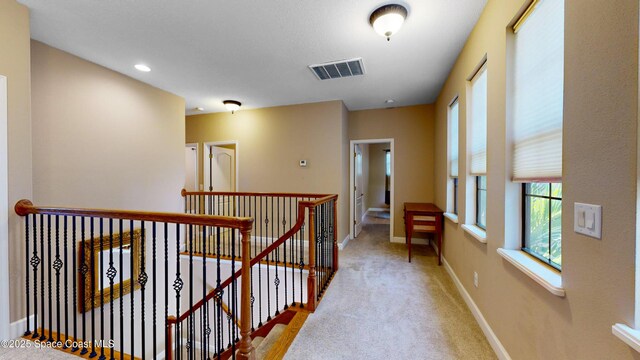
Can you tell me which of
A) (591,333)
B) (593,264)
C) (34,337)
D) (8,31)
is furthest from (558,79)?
(34,337)

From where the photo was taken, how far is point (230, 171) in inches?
223

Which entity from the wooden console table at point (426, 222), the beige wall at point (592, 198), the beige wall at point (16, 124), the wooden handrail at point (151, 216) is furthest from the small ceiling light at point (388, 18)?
the beige wall at point (16, 124)

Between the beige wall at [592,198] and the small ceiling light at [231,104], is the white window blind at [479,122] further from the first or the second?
the small ceiling light at [231,104]

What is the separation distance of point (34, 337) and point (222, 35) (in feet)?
9.81

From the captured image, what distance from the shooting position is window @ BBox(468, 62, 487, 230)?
2.16 meters

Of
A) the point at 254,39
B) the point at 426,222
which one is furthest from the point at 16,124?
the point at 426,222

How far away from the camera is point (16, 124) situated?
1.85 metres

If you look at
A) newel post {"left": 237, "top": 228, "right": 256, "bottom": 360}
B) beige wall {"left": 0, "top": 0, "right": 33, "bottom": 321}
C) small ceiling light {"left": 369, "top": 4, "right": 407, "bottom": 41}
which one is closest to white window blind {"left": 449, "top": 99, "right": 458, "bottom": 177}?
small ceiling light {"left": 369, "top": 4, "right": 407, "bottom": 41}

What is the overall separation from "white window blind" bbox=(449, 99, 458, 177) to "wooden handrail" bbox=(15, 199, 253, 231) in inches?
115

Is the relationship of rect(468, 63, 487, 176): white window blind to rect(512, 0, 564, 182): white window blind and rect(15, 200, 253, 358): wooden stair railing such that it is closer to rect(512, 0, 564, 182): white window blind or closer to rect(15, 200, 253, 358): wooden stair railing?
rect(512, 0, 564, 182): white window blind

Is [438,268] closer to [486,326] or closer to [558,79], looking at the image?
[486,326]

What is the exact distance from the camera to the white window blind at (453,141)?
3157mm

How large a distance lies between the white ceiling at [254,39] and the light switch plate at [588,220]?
5.90 feet

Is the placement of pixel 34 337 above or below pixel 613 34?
below
